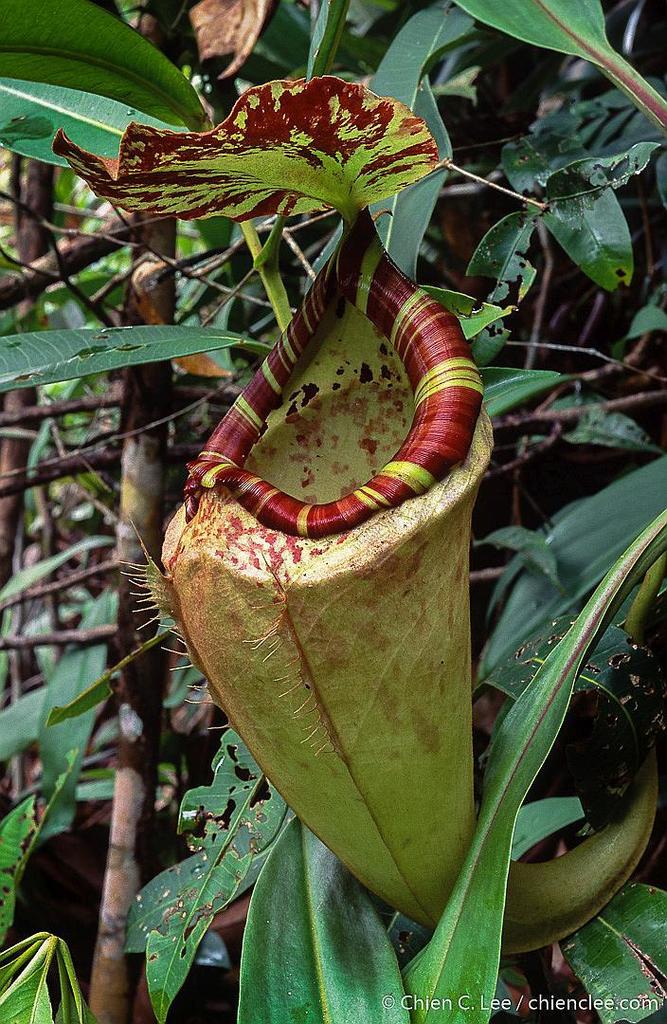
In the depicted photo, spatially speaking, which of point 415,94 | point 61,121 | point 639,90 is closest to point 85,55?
point 61,121

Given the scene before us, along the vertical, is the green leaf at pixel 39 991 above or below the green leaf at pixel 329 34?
below

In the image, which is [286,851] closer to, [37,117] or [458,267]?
[37,117]

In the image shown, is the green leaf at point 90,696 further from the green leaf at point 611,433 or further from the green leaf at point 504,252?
the green leaf at point 611,433

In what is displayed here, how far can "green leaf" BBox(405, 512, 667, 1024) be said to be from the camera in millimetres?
533

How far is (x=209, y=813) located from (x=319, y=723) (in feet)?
1.19

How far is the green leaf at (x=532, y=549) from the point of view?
3.68 feet

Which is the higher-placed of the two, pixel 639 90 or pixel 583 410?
pixel 639 90

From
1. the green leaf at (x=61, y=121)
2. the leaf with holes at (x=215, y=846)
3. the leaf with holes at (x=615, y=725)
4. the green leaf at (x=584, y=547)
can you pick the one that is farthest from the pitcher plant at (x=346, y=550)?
the green leaf at (x=584, y=547)

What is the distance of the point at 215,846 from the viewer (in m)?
0.85

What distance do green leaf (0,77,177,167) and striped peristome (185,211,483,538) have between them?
0.35m

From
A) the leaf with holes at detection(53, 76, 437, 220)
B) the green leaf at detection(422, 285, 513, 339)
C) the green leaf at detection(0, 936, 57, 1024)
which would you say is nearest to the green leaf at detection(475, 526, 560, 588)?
the green leaf at detection(422, 285, 513, 339)

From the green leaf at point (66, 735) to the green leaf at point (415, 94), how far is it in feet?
3.15

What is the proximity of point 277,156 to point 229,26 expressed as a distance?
70 centimetres

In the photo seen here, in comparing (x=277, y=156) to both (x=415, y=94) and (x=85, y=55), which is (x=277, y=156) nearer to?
(x=85, y=55)
